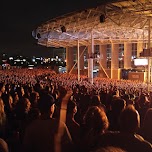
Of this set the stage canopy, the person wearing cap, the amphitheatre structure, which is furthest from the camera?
the amphitheatre structure

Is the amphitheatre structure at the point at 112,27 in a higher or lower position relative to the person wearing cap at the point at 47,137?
higher

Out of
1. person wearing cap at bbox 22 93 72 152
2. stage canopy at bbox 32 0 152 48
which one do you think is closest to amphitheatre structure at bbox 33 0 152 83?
stage canopy at bbox 32 0 152 48

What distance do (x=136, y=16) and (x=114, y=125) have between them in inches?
813

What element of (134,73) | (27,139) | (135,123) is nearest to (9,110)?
(27,139)

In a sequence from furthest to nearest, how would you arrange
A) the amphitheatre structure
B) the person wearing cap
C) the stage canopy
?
the amphitheatre structure → the stage canopy → the person wearing cap

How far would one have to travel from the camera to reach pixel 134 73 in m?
40.0

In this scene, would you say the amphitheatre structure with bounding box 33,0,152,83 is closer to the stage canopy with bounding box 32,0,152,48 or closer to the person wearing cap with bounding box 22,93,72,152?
the stage canopy with bounding box 32,0,152,48

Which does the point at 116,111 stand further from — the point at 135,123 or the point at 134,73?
the point at 134,73

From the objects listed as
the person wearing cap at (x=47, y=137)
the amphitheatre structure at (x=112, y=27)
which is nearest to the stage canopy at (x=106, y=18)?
the amphitheatre structure at (x=112, y=27)

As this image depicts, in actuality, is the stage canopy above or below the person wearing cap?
above

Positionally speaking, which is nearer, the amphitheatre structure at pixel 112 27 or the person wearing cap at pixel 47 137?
the person wearing cap at pixel 47 137

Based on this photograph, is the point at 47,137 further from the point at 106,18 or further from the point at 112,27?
the point at 112,27

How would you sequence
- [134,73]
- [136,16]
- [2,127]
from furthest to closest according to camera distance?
[134,73] → [136,16] → [2,127]

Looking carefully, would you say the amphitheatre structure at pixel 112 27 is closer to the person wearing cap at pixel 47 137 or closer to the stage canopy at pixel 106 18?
the stage canopy at pixel 106 18
